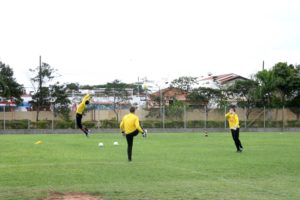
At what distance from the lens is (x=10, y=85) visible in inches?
2398

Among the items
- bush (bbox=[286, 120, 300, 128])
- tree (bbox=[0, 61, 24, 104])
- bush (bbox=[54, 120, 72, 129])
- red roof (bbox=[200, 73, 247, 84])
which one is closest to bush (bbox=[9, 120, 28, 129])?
bush (bbox=[54, 120, 72, 129])

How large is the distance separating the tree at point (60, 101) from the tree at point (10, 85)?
4.86 meters

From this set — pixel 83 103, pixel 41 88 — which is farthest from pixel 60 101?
pixel 83 103

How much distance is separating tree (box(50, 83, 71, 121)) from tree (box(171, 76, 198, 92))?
52.7 feet

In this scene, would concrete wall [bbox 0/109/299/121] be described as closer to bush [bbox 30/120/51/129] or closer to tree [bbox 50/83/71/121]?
tree [bbox 50/83/71/121]

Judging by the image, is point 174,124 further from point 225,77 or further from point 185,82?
point 225,77

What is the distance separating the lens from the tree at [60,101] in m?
55.8

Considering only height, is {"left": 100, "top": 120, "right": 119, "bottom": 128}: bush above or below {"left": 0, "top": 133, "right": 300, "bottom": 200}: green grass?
above

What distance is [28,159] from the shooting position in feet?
59.9

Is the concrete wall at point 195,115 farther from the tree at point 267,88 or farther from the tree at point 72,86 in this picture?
the tree at point 72,86

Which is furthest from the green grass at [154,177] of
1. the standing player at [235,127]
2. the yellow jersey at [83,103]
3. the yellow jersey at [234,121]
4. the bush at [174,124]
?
the bush at [174,124]

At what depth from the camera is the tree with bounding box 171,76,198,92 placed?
68.1 metres

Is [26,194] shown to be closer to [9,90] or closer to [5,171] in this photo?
[5,171]

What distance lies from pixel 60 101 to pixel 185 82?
18.3 meters
